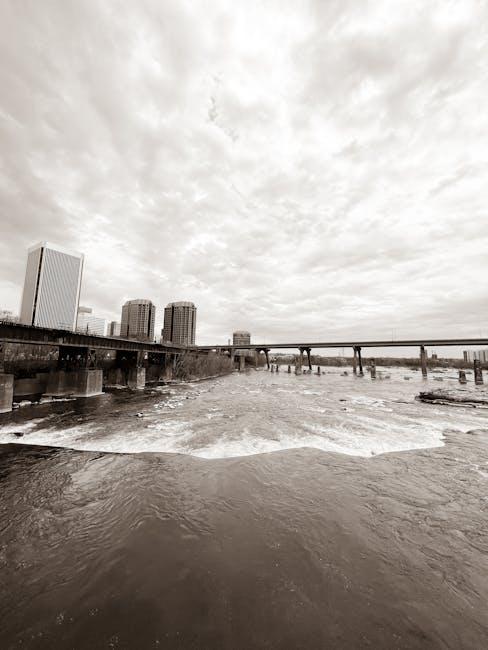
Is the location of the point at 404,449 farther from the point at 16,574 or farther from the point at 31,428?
the point at 31,428

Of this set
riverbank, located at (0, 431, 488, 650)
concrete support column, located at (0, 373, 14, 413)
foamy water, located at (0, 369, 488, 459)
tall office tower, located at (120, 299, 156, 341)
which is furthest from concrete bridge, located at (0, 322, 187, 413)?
tall office tower, located at (120, 299, 156, 341)

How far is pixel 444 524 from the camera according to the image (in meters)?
7.57

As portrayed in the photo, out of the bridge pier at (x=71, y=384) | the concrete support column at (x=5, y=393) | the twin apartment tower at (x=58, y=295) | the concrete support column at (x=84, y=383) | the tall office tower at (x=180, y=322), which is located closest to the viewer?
the concrete support column at (x=5, y=393)

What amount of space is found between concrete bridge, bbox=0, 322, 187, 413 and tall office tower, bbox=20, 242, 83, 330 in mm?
118780

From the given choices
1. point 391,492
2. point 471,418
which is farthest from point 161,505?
point 471,418

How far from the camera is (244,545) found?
6.68m

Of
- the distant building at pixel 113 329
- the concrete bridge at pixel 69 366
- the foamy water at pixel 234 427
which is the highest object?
the distant building at pixel 113 329

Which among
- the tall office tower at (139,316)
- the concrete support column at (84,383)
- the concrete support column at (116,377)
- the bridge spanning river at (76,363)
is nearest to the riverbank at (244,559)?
the bridge spanning river at (76,363)

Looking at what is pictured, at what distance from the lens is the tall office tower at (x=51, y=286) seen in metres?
151

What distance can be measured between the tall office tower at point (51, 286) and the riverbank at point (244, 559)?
A: 17539 cm

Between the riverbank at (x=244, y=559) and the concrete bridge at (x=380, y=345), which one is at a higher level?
the concrete bridge at (x=380, y=345)

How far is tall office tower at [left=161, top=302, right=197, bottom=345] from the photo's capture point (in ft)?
596

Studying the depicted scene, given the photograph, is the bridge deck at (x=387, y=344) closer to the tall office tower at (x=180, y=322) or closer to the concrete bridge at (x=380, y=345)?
the concrete bridge at (x=380, y=345)

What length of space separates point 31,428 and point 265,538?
19569 millimetres
